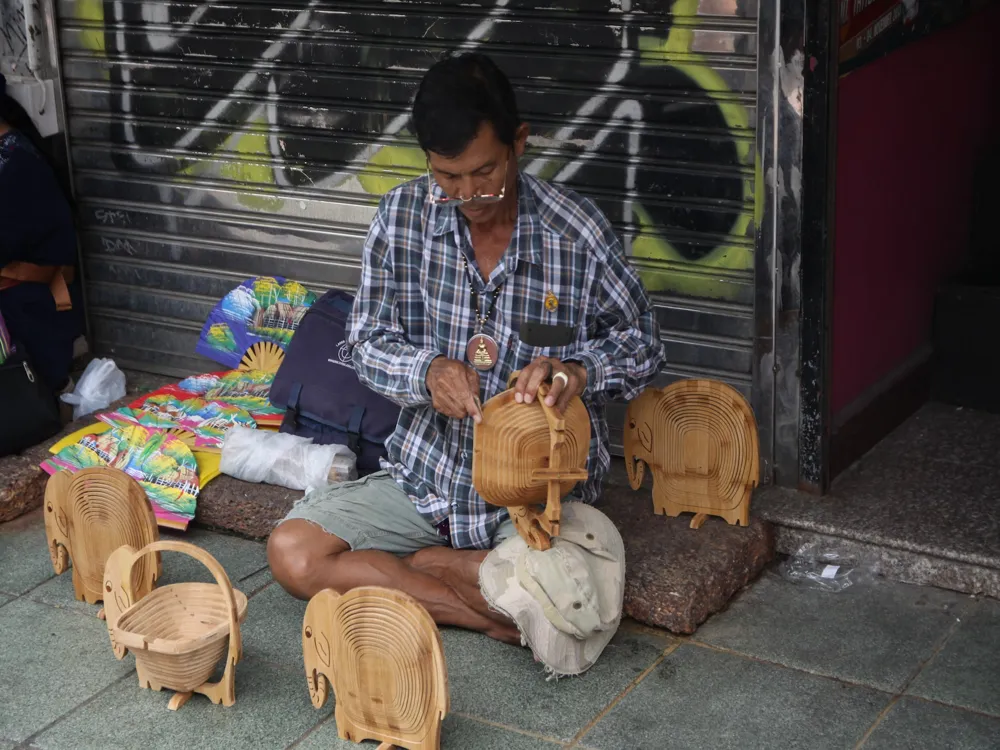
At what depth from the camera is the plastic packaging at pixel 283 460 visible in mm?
4078

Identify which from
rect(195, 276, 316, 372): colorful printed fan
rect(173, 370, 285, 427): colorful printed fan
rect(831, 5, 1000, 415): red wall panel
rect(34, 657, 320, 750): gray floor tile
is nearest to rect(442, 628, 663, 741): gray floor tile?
rect(34, 657, 320, 750): gray floor tile

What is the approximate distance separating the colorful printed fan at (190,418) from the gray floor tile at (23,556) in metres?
0.45

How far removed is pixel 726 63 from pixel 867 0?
46cm

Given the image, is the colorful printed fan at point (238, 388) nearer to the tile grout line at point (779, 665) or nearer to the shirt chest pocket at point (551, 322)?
the shirt chest pocket at point (551, 322)

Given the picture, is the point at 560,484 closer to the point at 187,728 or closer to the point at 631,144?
the point at 187,728

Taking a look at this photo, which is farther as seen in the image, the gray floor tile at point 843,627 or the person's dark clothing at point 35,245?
the person's dark clothing at point 35,245

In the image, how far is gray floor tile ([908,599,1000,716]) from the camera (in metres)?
3.11

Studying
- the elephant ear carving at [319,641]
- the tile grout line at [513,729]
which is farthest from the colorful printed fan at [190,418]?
the tile grout line at [513,729]

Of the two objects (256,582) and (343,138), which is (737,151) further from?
(256,582)

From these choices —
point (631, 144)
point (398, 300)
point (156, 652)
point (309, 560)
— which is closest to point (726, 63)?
point (631, 144)

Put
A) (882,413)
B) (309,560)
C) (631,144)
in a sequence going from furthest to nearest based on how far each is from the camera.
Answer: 1. (882,413)
2. (631,144)
3. (309,560)

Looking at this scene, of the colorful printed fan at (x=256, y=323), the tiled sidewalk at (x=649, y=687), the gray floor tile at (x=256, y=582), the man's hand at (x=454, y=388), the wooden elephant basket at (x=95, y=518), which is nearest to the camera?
the tiled sidewalk at (x=649, y=687)

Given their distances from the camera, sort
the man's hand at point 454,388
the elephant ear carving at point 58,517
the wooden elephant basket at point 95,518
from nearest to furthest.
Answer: the man's hand at point 454,388, the wooden elephant basket at point 95,518, the elephant ear carving at point 58,517

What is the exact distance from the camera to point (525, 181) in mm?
3467
